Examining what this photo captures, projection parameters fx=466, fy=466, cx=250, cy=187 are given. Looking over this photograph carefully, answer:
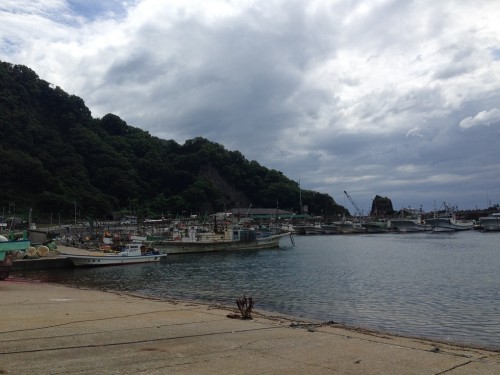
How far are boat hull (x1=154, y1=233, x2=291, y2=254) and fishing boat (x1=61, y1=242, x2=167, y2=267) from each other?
1363 cm

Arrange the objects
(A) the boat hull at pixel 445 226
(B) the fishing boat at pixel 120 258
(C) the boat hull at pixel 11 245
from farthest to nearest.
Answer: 1. (A) the boat hull at pixel 445 226
2. (B) the fishing boat at pixel 120 258
3. (C) the boat hull at pixel 11 245

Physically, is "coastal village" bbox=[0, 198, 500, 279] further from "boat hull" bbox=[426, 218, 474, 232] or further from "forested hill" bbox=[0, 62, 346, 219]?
"forested hill" bbox=[0, 62, 346, 219]

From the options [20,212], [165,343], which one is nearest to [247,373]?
[165,343]

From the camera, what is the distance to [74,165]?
14862cm

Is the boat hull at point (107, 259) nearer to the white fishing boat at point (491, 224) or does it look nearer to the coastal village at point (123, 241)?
the coastal village at point (123, 241)

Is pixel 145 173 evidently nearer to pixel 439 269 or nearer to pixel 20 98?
pixel 20 98

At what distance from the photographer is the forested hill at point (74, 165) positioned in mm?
127588

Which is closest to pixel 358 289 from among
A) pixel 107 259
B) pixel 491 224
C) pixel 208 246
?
pixel 107 259

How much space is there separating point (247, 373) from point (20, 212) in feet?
406

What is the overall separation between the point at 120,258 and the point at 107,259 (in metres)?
1.50

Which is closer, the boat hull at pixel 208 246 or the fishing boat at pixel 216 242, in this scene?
the boat hull at pixel 208 246

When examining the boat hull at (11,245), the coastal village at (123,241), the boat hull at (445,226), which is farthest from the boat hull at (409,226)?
the boat hull at (11,245)

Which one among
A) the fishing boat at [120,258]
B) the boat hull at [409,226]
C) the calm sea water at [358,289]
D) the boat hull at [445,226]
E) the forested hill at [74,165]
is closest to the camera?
the calm sea water at [358,289]

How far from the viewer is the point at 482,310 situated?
2177 centimetres
